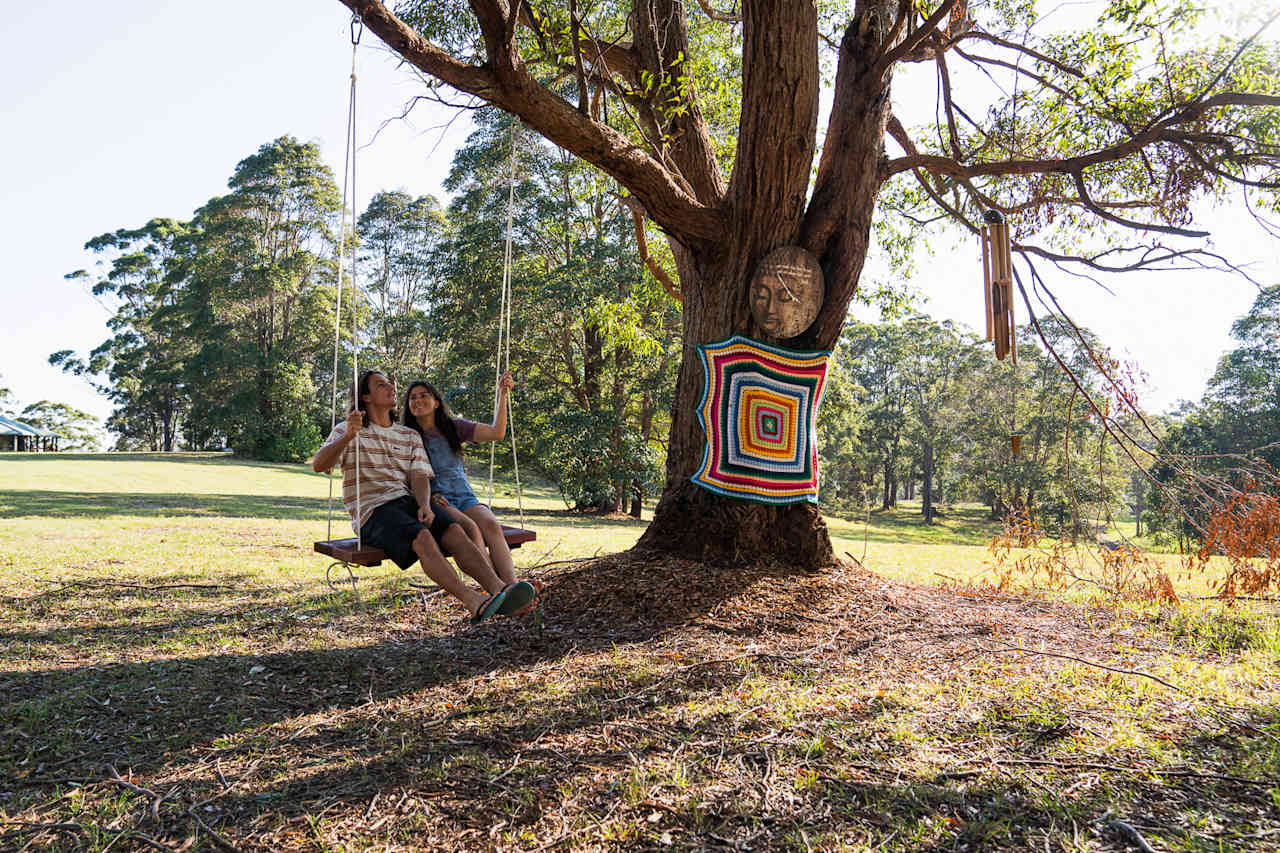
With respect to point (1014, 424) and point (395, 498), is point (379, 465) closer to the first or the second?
point (395, 498)

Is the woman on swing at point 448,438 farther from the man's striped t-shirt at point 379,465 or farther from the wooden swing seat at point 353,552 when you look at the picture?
the wooden swing seat at point 353,552

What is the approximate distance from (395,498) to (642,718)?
6.29 feet

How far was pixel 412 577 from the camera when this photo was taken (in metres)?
6.33

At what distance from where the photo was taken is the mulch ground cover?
87.4 inches

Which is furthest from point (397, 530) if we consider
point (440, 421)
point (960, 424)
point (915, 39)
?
point (960, 424)

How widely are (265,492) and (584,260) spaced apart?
8.65 meters

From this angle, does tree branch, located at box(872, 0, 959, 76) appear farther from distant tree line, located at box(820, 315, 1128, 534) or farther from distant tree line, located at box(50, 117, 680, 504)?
distant tree line, located at box(820, 315, 1128, 534)

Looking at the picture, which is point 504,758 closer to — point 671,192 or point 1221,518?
point 671,192

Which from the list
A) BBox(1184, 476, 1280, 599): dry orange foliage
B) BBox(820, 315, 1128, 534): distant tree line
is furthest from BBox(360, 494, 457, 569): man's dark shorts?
BBox(820, 315, 1128, 534): distant tree line

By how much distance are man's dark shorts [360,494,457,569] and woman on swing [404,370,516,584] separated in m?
0.24

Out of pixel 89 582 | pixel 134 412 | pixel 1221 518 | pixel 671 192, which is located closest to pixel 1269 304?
pixel 1221 518

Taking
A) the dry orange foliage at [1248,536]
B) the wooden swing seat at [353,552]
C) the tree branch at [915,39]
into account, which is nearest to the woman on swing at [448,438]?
the wooden swing seat at [353,552]

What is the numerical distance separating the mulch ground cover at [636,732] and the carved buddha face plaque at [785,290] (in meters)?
1.59

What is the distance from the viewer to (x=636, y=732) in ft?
9.37
